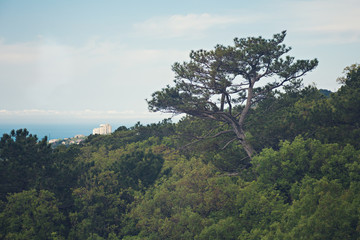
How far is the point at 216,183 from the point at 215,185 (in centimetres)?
62

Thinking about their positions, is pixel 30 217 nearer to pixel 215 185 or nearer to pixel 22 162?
pixel 22 162

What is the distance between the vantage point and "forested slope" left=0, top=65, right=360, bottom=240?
55.9ft

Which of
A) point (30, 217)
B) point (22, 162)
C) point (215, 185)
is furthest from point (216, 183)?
→ point (22, 162)

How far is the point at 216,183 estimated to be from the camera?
23188mm

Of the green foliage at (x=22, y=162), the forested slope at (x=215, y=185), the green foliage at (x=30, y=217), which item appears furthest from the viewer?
the green foliage at (x=22, y=162)

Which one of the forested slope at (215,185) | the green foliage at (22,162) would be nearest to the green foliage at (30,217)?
the forested slope at (215,185)

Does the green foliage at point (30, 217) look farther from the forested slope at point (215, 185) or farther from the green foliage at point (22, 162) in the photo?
the green foliage at point (22, 162)

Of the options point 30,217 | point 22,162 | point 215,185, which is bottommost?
point 30,217

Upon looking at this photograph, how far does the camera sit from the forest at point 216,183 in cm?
1722

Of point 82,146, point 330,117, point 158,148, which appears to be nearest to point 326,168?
point 330,117

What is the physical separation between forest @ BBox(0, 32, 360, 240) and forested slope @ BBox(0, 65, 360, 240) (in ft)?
0.23

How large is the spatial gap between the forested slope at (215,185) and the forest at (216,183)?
7cm

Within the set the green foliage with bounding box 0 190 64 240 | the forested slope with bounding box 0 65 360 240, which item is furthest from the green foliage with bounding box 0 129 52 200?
the green foliage with bounding box 0 190 64 240

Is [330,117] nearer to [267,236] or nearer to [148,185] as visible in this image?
[267,236]
